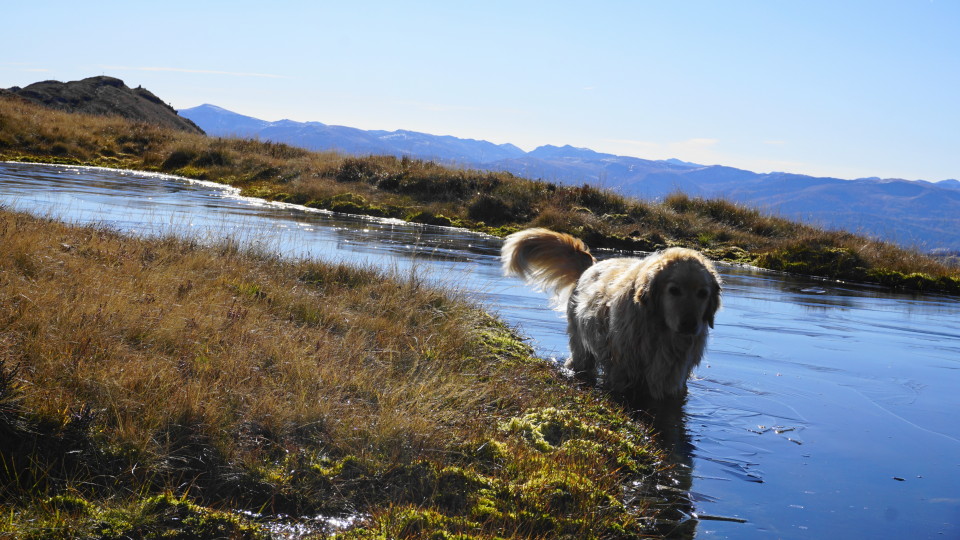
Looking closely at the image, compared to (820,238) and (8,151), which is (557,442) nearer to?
(820,238)

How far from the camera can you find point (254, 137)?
1623 inches

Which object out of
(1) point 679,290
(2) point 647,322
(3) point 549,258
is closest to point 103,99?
(3) point 549,258

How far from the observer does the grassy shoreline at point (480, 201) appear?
21.2m

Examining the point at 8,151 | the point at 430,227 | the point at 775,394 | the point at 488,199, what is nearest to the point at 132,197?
the point at 430,227

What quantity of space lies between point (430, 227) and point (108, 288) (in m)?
18.3

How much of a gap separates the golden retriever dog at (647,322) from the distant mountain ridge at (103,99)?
2161 inches

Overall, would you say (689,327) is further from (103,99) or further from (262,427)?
(103,99)

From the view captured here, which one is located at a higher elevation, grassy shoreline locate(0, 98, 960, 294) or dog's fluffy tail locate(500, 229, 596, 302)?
grassy shoreline locate(0, 98, 960, 294)

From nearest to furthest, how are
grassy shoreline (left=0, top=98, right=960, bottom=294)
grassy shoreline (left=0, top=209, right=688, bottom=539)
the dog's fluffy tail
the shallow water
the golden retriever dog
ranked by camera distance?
grassy shoreline (left=0, top=209, right=688, bottom=539) < the shallow water < the golden retriever dog < the dog's fluffy tail < grassy shoreline (left=0, top=98, right=960, bottom=294)

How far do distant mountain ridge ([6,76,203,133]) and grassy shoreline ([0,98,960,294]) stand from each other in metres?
19.6

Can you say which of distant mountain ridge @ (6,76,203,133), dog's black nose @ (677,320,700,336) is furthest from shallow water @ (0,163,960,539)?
distant mountain ridge @ (6,76,203,133)

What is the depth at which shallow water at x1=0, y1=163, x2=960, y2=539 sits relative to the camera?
5.14 meters

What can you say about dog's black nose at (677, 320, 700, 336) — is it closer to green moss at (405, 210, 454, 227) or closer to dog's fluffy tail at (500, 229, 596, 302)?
dog's fluffy tail at (500, 229, 596, 302)

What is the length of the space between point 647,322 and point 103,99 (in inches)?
2570
